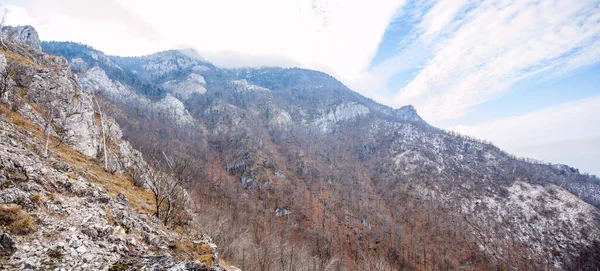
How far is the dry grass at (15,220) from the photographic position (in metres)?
7.60

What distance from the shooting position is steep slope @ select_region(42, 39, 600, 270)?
87.4 meters

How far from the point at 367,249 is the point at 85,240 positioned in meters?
89.9

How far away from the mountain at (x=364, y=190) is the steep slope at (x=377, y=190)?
0.54 m

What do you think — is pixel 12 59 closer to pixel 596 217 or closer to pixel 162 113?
pixel 162 113

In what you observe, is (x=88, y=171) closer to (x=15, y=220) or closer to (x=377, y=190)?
(x=15, y=220)

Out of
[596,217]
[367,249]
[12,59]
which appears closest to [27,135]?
[12,59]

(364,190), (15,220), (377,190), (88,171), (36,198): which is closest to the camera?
(15,220)

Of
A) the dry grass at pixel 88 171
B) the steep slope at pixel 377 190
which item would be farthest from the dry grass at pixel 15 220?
the steep slope at pixel 377 190

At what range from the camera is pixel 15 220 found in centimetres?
785

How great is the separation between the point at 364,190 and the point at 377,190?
988 centimetres

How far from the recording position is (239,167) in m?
125

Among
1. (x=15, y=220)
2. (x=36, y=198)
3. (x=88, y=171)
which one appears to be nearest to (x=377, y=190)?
(x=88, y=171)

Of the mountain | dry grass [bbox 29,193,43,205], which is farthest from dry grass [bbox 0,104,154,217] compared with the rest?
the mountain

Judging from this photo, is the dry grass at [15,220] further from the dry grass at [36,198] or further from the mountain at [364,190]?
the mountain at [364,190]
